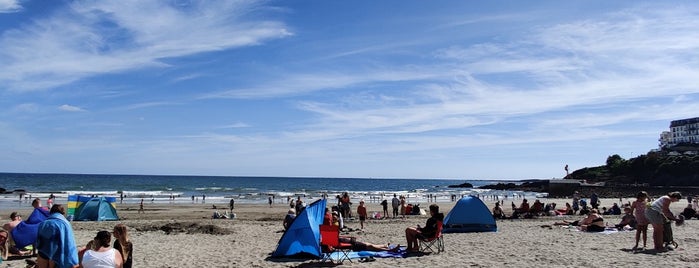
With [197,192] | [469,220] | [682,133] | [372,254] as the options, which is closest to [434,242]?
[372,254]

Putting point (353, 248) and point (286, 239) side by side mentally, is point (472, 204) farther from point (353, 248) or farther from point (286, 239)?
point (286, 239)

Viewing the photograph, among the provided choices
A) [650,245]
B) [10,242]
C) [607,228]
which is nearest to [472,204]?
[607,228]

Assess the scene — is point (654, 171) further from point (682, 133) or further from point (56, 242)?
point (56, 242)

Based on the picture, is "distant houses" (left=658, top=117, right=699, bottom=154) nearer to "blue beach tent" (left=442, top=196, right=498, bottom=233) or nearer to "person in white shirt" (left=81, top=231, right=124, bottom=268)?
"blue beach tent" (left=442, top=196, right=498, bottom=233)

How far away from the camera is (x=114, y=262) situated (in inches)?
239

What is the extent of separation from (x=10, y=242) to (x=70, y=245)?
16.4 ft

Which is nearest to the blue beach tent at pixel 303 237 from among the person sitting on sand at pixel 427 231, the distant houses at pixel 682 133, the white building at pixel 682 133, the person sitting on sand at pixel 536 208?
the person sitting on sand at pixel 427 231

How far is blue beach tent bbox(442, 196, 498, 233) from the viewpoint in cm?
1638

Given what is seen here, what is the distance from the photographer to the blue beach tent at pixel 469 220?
1638 cm

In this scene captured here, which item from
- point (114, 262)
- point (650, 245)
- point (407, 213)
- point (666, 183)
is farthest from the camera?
point (666, 183)

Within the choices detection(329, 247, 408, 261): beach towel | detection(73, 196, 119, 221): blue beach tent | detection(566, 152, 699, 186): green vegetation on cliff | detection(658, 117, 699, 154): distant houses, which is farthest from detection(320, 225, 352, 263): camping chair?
detection(658, 117, 699, 154): distant houses

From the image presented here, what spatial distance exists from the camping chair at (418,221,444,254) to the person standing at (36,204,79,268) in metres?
6.75

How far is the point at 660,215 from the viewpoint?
10969 mm

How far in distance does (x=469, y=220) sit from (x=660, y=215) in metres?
6.16
